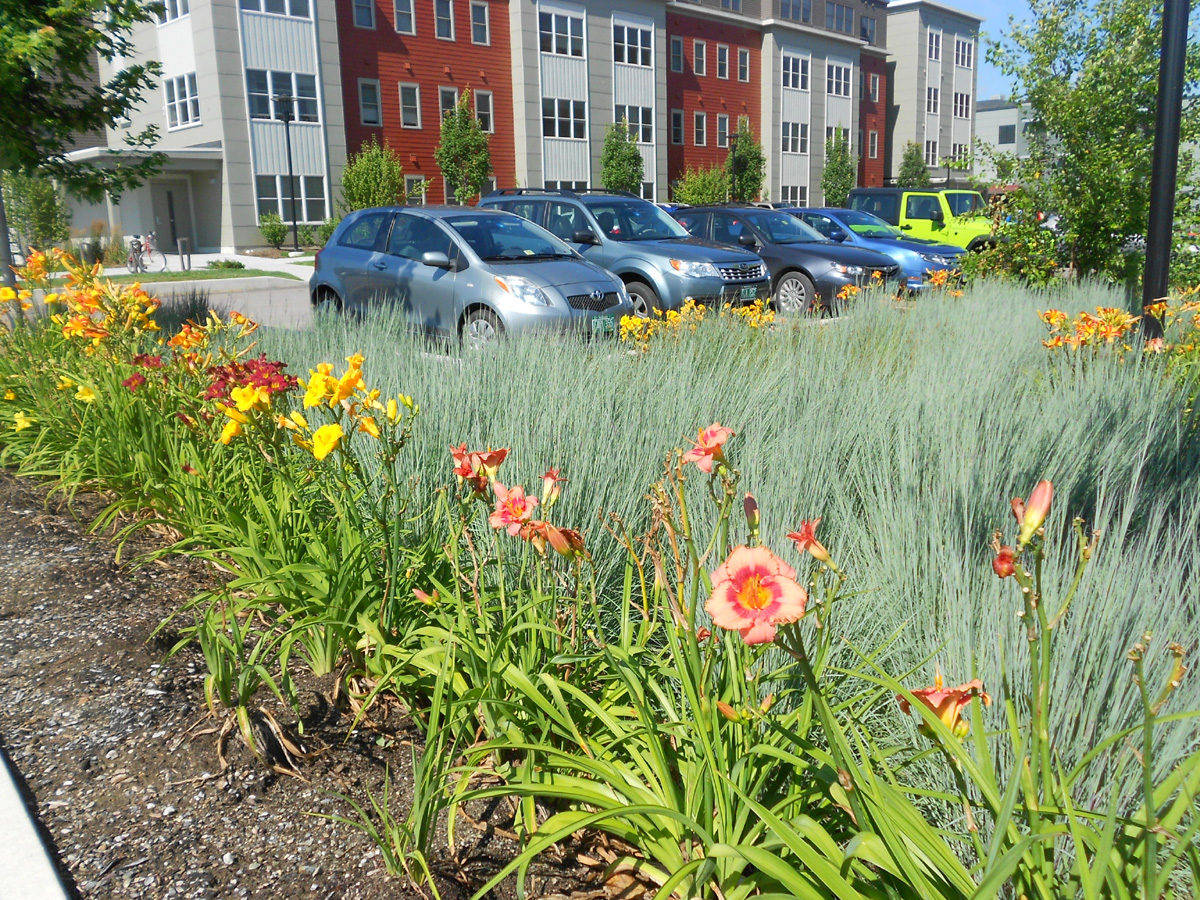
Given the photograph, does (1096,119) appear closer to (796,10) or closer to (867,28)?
(796,10)

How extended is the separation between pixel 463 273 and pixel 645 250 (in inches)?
141

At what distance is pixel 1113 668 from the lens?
2.00 metres

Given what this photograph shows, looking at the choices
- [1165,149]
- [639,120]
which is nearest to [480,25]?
[639,120]

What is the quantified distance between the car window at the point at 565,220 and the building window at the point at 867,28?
5086 centimetres

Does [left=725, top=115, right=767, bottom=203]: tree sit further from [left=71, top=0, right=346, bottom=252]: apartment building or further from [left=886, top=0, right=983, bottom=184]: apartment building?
[left=71, top=0, right=346, bottom=252]: apartment building

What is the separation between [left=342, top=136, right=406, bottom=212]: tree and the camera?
32188 mm

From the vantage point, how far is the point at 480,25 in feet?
125

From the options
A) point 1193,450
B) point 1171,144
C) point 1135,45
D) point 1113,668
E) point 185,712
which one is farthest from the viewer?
point 1135,45

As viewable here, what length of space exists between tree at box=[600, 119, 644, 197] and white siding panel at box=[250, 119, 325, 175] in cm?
1251

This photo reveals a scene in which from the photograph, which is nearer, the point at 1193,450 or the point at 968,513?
the point at 968,513

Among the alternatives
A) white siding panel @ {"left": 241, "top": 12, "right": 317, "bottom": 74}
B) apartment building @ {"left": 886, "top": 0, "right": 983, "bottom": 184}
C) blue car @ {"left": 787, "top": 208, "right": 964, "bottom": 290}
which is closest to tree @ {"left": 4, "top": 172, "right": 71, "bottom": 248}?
white siding panel @ {"left": 241, "top": 12, "right": 317, "bottom": 74}

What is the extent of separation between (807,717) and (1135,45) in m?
9.28

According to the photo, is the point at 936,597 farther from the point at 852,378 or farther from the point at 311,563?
the point at 852,378

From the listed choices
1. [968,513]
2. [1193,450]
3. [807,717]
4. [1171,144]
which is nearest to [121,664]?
[807,717]
